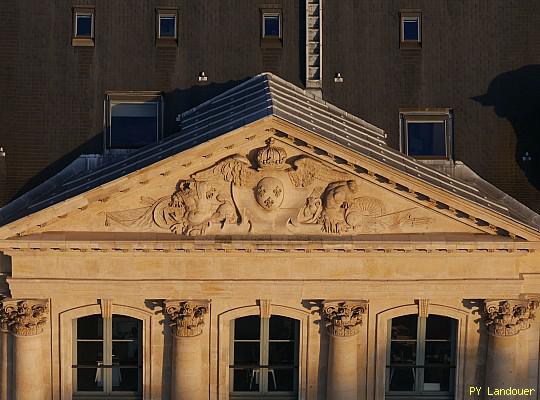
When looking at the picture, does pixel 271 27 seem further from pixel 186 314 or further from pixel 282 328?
pixel 186 314

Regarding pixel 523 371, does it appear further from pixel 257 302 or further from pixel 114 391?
pixel 114 391

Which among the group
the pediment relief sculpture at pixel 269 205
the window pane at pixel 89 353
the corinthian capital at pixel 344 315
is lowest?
the window pane at pixel 89 353

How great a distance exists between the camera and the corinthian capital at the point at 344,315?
47625 millimetres

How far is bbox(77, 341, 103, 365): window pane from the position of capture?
49250 millimetres

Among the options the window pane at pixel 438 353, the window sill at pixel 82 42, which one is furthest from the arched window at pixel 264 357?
the window sill at pixel 82 42

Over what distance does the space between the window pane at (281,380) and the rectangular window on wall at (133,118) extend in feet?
35.0

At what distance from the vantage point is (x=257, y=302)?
4809cm

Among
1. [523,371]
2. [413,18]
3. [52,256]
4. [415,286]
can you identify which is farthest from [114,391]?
[413,18]

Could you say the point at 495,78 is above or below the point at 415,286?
above

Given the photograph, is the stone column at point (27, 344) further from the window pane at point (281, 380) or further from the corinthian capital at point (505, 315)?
the corinthian capital at point (505, 315)

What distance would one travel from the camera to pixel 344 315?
156ft

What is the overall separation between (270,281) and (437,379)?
8.10 meters

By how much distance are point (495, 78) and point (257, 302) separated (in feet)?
46.0

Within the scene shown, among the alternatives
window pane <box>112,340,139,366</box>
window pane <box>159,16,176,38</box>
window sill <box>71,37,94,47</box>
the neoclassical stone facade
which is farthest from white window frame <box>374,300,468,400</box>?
window sill <box>71,37,94,47</box>
